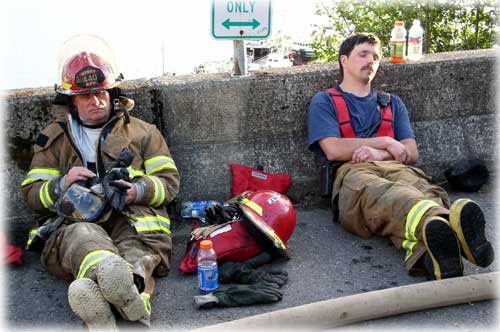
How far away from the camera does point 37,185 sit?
14.1ft

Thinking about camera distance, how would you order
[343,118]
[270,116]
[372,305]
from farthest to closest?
[270,116] < [343,118] < [372,305]

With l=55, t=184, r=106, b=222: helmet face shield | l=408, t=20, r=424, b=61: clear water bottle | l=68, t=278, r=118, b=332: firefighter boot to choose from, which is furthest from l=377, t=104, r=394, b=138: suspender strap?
l=68, t=278, r=118, b=332: firefighter boot

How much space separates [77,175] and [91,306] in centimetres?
111

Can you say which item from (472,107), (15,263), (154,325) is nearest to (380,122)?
(472,107)

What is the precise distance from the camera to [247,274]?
13.2ft

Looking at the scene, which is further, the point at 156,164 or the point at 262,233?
the point at 156,164

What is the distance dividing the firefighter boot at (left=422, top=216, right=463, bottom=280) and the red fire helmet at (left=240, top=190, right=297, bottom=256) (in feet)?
3.29

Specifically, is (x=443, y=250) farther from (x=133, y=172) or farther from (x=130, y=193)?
(x=133, y=172)

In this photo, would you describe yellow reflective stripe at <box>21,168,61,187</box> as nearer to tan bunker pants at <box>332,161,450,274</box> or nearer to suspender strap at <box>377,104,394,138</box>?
tan bunker pants at <box>332,161,450,274</box>

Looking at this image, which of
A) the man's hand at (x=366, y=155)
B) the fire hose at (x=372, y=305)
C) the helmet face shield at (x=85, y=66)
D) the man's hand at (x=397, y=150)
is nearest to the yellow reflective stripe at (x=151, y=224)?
the helmet face shield at (x=85, y=66)

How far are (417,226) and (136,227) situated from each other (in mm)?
1821

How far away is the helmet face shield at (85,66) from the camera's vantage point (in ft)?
14.2

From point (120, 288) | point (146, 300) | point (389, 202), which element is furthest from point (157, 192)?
point (389, 202)

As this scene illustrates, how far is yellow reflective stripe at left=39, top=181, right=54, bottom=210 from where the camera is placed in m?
4.21
